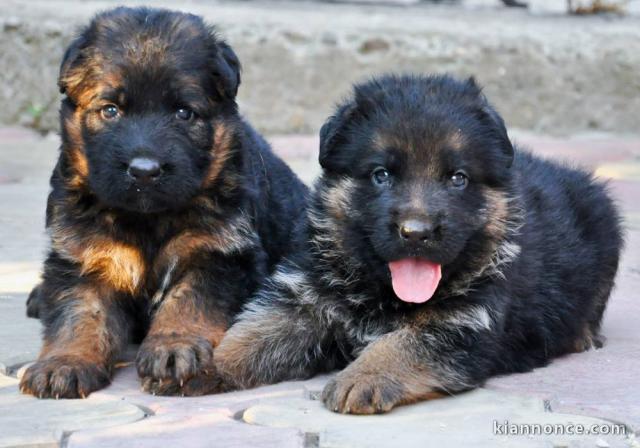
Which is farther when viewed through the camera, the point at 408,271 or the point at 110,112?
the point at 110,112

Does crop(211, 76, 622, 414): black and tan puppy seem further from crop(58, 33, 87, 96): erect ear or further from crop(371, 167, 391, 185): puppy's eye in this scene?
crop(58, 33, 87, 96): erect ear

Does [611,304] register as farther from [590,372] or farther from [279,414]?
[279,414]

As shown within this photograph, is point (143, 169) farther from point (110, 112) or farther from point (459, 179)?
point (459, 179)

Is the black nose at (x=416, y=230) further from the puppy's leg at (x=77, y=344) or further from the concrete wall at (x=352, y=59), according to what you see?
the concrete wall at (x=352, y=59)

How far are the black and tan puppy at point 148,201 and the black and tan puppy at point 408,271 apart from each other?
180 millimetres

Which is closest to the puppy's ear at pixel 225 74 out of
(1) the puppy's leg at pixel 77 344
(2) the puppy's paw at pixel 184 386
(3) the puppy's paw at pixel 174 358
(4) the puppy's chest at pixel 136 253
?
(4) the puppy's chest at pixel 136 253

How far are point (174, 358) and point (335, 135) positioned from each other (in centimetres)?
94

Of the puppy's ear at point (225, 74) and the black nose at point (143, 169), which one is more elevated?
the puppy's ear at point (225, 74)

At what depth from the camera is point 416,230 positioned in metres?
4.15

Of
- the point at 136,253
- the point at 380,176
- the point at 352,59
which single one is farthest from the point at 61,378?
the point at 352,59

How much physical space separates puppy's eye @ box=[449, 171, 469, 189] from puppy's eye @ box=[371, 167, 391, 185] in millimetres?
209

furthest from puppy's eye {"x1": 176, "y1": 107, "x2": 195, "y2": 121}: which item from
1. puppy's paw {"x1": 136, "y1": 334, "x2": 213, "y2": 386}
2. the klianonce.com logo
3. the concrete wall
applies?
the concrete wall

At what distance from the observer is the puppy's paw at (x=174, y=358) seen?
13.9 feet

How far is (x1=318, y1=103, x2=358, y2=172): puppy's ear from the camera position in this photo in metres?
4.49
